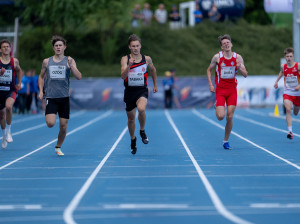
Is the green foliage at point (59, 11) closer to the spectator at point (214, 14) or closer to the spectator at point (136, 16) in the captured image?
the spectator at point (136, 16)

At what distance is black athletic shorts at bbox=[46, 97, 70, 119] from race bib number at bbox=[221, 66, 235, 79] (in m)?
3.00

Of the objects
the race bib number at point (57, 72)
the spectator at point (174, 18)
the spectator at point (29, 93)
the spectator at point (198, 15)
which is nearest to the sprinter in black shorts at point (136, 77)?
the race bib number at point (57, 72)

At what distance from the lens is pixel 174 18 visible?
4331 centimetres

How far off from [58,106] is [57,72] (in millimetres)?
589

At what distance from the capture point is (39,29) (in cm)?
4384

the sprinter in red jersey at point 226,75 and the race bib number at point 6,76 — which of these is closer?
the sprinter in red jersey at point 226,75

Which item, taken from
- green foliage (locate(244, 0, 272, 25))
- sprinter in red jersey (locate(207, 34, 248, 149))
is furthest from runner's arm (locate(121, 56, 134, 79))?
green foliage (locate(244, 0, 272, 25))

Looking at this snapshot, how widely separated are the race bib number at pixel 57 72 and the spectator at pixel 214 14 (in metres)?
34.7

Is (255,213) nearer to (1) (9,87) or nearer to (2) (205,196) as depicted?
(2) (205,196)

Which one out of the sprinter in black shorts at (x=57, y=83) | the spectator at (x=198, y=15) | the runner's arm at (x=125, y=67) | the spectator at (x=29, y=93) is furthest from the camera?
the spectator at (x=198, y=15)

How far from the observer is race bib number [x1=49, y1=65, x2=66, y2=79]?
11047 millimetres

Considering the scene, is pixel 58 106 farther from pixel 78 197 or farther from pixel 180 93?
pixel 180 93

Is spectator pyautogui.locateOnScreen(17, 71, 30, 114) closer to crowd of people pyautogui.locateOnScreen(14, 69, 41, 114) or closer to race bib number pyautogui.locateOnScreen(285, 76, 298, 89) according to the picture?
crowd of people pyautogui.locateOnScreen(14, 69, 41, 114)

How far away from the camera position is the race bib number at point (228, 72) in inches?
481
